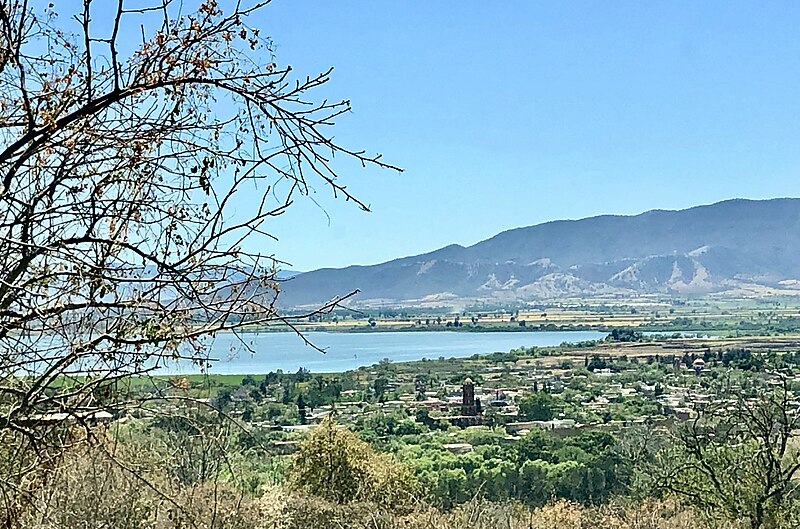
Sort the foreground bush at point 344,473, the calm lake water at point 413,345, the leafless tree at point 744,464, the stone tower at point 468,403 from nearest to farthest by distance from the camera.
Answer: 1. the leafless tree at point 744,464
2. the foreground bush at point 344,473
3. the stone tower at point 468,403
4. the calm lake water at point 413,345

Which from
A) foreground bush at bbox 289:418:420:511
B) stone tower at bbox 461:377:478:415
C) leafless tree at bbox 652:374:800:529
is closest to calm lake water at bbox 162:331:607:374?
stone tower at bbox 461:377:478:415

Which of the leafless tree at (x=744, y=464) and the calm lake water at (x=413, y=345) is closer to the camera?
the leafless tree at (x=744, y=464)

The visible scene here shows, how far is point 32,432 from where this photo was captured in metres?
2.24

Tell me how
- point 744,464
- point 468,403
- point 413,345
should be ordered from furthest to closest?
point 413,345
point 468,403
point 744,464

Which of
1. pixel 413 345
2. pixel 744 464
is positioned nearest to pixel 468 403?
pixel 744 464

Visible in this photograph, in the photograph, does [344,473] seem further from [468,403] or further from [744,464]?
[468,403]

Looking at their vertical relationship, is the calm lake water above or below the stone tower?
above

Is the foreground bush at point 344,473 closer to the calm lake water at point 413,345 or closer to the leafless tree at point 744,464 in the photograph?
the leafless tree at point 744,464

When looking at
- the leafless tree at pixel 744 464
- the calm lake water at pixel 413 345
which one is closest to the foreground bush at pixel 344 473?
the leafless tree at pixel 744 464

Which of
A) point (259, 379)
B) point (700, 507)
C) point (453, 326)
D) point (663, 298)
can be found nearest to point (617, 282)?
point (663, 298)

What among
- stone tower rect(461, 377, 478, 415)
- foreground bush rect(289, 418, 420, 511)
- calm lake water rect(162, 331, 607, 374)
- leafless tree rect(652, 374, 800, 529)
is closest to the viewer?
leafless tree rect(652, 374, 800, 529)

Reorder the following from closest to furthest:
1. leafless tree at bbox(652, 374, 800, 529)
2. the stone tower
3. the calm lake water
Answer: leafless tree at bbox(652, 374, 800, 529), the stone tower, the calm lake water

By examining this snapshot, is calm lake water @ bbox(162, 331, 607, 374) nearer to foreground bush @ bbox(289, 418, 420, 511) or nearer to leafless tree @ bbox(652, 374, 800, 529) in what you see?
foreground bush @ bbox(289, 418, 420, 511)

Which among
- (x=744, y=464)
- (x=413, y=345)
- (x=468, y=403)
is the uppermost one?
(x=744, y=464)
